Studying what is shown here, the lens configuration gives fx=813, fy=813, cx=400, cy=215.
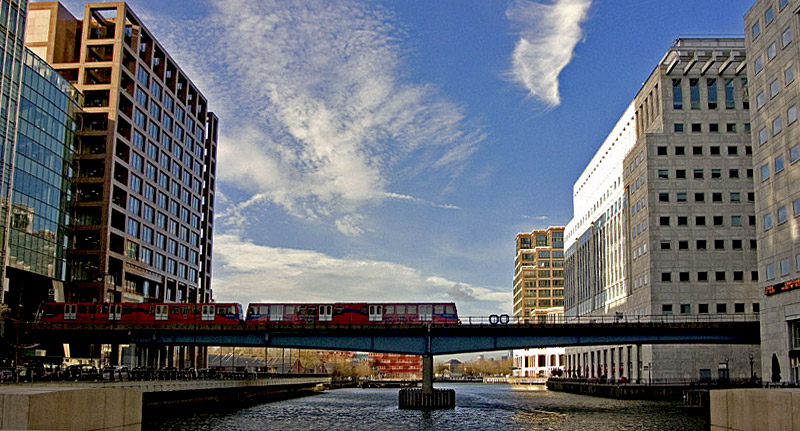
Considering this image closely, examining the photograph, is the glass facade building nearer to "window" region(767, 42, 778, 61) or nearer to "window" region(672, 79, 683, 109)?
"window" region(767, 42, 778, 61)

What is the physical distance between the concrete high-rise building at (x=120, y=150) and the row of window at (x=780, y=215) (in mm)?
86207

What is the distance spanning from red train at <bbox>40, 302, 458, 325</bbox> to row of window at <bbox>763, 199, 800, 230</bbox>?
32894 millimetres

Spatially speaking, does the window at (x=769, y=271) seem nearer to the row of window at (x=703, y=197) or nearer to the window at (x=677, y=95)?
the row of window at (x=703, y=197)

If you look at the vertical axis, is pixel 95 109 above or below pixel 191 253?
above

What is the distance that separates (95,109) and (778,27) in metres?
97.3

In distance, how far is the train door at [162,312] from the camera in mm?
92625

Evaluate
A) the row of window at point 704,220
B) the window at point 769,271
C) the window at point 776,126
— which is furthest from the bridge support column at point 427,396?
the row of window at point 704,220

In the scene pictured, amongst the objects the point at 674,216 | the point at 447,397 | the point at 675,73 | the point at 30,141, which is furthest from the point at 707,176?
the point at 30,141

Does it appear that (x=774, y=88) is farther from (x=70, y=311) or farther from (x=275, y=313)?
(x=70, y=311)

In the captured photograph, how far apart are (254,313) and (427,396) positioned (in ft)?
80.0

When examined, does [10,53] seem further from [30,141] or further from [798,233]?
[798,233]

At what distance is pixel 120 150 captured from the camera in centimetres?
13162

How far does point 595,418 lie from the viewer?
71.6m

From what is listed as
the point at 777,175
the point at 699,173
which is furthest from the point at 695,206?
the point at 777,175
